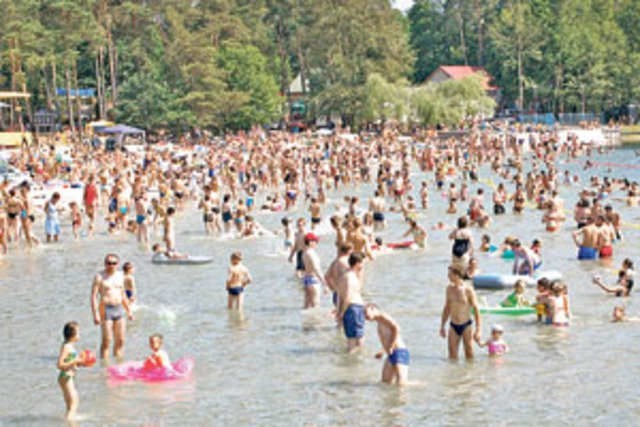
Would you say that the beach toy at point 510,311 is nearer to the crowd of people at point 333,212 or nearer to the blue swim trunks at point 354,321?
the crowd of people at point 333,212

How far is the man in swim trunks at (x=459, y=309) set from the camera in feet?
44.3

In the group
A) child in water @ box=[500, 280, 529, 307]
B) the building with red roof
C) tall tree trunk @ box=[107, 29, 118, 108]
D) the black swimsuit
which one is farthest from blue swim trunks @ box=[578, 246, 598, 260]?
the building with red roof

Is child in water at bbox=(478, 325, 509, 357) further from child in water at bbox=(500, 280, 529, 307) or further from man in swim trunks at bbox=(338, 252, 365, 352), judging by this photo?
child in water at bbox=(500, 280, 529, 307)

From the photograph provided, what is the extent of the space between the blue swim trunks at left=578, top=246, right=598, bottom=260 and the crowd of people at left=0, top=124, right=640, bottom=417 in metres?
0.05

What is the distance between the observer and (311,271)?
16.7 m

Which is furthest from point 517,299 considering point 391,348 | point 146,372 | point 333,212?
point 333,212

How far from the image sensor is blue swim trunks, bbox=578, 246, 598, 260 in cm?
2317

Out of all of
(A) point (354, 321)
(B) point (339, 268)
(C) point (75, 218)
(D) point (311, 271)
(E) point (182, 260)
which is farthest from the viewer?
(C) point (75, 218)

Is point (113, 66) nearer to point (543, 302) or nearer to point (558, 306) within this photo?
point (543, 302)

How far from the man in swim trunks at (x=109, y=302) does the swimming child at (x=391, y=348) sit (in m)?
3.42

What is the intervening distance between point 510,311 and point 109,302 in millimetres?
6534

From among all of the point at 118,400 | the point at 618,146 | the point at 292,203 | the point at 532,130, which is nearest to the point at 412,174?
the point at 292,203

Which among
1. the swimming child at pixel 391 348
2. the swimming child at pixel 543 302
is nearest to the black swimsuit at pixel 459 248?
the swimming child at pixel 543 302

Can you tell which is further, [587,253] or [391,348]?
[587,253]
